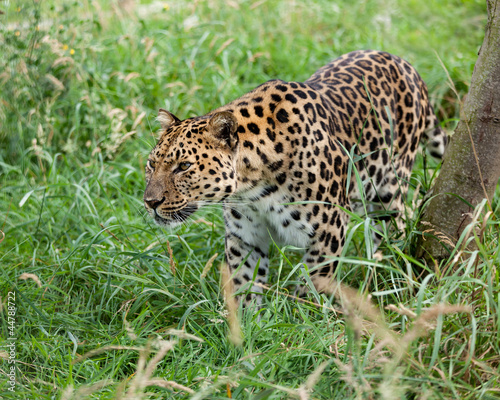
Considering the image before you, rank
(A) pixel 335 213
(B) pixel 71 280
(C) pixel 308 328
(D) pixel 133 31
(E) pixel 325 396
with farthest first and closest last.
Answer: (D) pixel 133 31 → (B) pixel 71 280 → (A) pixel 335 213 → (C) pixel 308 328 → (E) pixel 325 396

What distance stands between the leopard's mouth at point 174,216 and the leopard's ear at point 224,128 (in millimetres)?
591

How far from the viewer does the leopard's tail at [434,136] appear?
6.63 meters

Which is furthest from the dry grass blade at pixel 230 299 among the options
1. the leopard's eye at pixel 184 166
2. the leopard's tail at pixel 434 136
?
the leopard's tail at pixel 434 136

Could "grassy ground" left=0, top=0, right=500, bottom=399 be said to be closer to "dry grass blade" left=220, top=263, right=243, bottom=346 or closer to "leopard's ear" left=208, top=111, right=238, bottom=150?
"dry grass blade" left=220, top=263, right=243, bottom=346

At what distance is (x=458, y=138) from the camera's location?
4730mm

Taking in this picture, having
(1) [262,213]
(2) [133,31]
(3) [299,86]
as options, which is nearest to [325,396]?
(1) [262,213]

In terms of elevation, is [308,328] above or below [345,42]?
below

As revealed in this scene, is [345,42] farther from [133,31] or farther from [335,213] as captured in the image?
[335,213]

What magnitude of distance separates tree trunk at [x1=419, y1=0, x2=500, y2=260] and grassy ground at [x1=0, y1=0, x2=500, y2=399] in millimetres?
208

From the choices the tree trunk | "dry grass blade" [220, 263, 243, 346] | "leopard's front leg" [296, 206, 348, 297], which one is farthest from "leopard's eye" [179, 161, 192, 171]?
the tree trunk

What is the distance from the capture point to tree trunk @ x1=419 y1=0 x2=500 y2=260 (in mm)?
4449

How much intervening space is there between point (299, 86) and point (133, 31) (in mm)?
5060

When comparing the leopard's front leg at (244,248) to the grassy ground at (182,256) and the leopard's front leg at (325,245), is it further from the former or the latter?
the leopard's front leg at (325,245)

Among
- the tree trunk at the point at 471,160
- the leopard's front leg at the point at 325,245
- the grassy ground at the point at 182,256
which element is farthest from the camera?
the leopard's front leg at the point at 325,245
